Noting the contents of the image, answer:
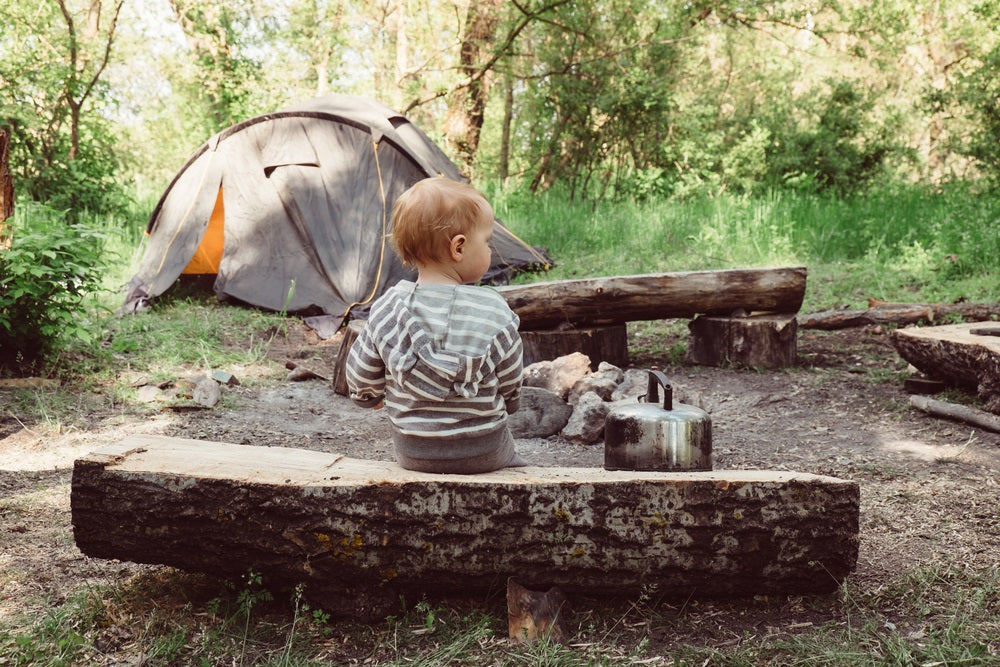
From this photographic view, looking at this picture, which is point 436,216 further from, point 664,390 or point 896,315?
point 896,315

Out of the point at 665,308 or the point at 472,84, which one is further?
the point at 472,84

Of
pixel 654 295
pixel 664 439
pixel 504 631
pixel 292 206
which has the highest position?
pixel 292 206

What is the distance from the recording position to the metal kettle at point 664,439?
113 inches

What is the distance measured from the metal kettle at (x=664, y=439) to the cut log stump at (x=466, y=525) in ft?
1.59

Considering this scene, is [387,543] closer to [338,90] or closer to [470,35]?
[470,35]

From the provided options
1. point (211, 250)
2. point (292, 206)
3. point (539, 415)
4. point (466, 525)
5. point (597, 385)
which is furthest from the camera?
point (211, 250)

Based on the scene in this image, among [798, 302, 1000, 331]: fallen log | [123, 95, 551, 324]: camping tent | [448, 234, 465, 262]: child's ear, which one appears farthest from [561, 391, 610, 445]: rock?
[123, 95, 551, 324]: camping tent

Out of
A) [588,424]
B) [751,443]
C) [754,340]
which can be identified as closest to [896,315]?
[754,340]

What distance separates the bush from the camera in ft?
15.9

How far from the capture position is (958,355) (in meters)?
4.61

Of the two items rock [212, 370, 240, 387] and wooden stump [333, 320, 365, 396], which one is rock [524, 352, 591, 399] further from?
rock [212, 370, 240, 387]

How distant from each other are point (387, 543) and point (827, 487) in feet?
4.03

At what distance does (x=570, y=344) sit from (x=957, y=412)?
7.72 feet

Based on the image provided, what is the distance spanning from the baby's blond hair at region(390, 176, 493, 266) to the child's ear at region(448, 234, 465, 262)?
0.01 meters
